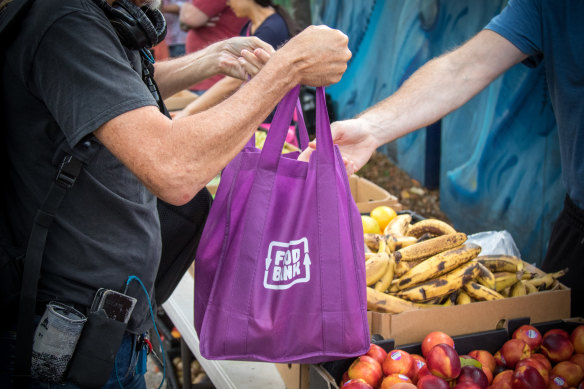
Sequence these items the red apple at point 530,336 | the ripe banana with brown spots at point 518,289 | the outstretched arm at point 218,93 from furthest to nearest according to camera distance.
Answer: the outstretched arm at point 218,93
the ripe banana with brown spots at point 518,289
the red apple at point 530,336

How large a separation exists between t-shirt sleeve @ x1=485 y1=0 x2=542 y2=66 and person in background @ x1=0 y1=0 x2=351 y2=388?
0.96 metres

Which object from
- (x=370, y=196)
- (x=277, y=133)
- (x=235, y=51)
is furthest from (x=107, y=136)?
(x=370, y=196)

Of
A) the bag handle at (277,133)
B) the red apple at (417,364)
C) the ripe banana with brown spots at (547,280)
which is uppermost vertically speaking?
the bag handle at (277,133)

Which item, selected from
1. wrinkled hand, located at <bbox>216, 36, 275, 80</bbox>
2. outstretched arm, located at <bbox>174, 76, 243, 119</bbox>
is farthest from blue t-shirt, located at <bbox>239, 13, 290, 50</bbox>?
wrinkled hand, located at <bbox>216, 36, 275, 80</bbox>

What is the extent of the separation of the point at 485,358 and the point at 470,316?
0.17 metres

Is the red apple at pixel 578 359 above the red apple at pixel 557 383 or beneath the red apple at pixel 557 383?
above

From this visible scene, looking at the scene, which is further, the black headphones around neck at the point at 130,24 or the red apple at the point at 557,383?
the red apple at the point at 557,383

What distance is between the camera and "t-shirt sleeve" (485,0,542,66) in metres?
2.07

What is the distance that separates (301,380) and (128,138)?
104 cm

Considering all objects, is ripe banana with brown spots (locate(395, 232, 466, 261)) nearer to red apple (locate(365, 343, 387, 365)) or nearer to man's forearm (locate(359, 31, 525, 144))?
man's forearm (locate(359, 31, 525, 144))

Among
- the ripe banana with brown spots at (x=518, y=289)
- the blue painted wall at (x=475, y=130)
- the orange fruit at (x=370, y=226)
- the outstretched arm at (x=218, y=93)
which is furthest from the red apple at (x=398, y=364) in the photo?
the blue painted wall at (x=475, y=130)

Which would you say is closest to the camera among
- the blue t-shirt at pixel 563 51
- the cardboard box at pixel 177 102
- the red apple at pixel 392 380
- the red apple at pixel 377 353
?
the red apple at pixel 392 380

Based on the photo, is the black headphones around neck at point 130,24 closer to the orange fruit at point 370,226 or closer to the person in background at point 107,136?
the person in background at point 107,136

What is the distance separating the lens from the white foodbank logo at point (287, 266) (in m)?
1.53
